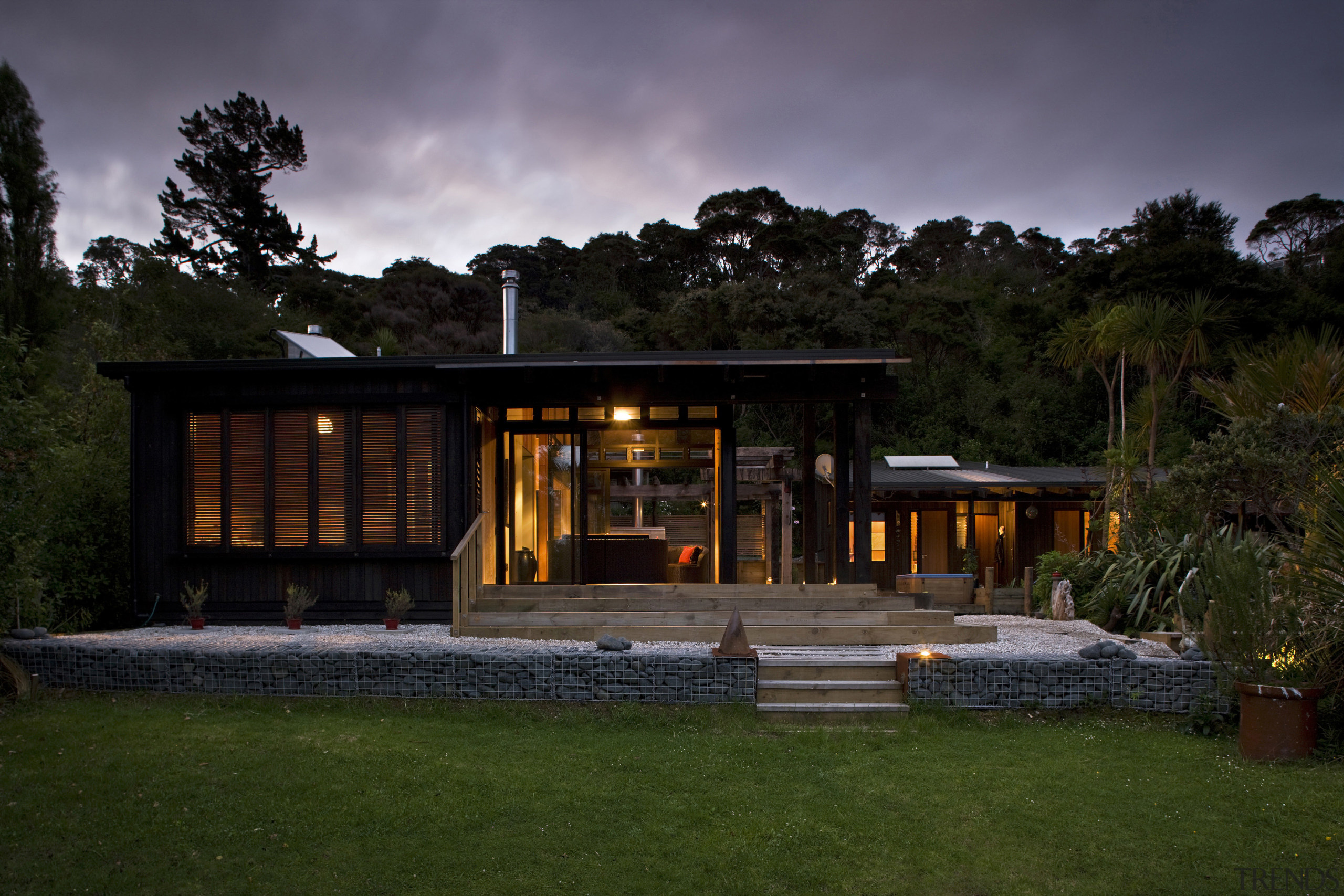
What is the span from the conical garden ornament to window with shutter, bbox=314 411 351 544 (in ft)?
14.4

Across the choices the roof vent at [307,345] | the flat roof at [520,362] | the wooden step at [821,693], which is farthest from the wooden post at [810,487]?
the roof vent at [307,345]

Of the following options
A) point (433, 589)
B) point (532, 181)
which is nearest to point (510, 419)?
point (433, 589)

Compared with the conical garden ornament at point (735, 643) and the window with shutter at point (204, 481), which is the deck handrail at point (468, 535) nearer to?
the window with shutter at point (204, 481)

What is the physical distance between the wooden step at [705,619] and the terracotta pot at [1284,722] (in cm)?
275

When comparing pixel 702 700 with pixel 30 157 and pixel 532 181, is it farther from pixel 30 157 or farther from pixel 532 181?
pixel 532 181

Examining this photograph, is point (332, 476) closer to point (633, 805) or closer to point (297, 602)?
point (297, 602)

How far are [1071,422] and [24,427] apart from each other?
24659 millimetres

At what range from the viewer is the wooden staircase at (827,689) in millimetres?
5688

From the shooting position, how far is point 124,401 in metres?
11.2

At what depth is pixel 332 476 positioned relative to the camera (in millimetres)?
8453

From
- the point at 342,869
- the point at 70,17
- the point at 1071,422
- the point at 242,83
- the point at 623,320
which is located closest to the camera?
the point at 342,869

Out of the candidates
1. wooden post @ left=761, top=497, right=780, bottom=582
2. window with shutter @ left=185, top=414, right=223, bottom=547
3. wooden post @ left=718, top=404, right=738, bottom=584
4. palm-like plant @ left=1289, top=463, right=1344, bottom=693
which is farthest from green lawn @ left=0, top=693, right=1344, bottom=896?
wooden post @ left=761, top=497, right=780, bottom=582

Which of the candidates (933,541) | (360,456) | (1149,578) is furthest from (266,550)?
(933,541)

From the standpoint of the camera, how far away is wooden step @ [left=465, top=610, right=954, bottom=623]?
743 centimetres
